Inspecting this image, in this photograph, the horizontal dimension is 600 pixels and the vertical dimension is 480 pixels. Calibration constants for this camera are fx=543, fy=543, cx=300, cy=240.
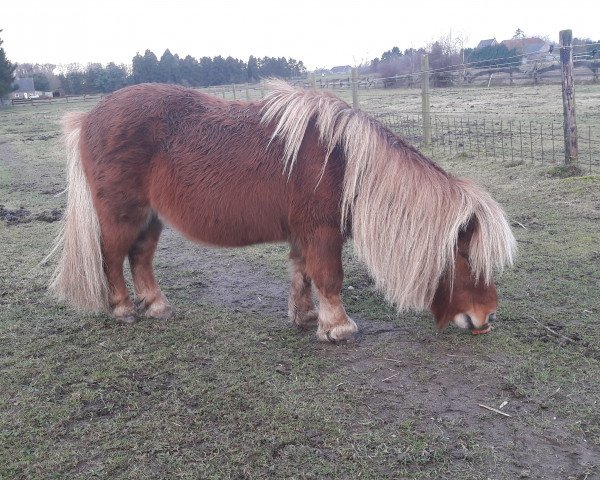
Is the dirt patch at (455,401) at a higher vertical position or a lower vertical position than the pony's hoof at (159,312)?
lower

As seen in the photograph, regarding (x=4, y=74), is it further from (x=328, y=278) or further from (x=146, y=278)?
(x=328, y=278)

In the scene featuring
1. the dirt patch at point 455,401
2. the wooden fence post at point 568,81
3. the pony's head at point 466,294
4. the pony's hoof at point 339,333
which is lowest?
the dirt patch at point 455,401

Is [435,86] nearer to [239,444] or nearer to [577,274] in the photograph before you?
[577,274]

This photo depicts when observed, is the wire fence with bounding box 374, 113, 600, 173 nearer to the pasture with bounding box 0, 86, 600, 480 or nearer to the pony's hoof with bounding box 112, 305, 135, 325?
the pasture with bounding box 0, 86, 600, 480

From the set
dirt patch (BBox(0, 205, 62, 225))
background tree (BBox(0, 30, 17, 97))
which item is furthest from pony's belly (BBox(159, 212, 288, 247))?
background tree (BBox(0, 30, 17, 97))

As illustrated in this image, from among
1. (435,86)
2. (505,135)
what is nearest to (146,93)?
(505,135)

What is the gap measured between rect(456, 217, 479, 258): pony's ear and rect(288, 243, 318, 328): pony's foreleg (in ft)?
3.55

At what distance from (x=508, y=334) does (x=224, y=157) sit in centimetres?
215

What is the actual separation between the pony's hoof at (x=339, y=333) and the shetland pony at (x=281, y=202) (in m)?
0.01

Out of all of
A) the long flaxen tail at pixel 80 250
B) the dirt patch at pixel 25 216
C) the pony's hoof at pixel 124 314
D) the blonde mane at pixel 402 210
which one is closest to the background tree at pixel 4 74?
the dirt patch at pixel 25 216

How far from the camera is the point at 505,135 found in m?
10.9

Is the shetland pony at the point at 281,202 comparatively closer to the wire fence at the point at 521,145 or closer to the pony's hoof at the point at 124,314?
the pony's hoof at the point at 124,314

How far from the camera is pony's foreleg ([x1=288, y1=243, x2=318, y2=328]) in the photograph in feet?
12.5

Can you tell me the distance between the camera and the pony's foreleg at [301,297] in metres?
3.81
